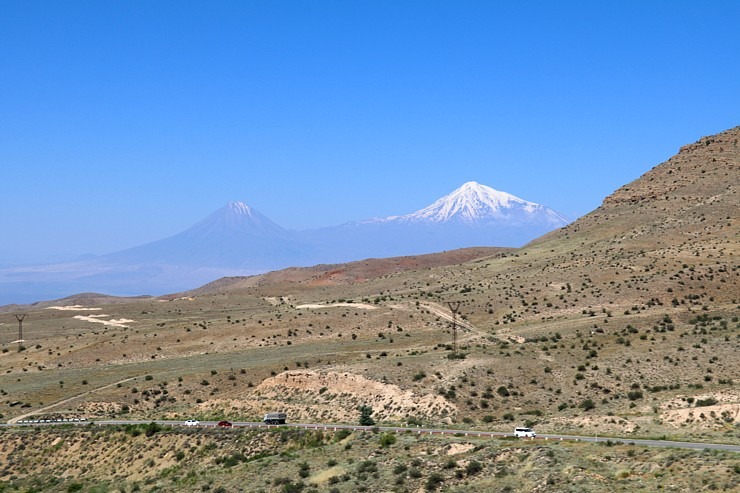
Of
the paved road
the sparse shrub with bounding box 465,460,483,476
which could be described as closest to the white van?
the paved road

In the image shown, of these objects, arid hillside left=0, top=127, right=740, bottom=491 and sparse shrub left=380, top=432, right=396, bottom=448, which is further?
Result: arid hillside left=0, top=127, right=740, bottom=491

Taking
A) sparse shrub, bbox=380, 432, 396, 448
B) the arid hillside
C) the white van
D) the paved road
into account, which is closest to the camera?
the paved road

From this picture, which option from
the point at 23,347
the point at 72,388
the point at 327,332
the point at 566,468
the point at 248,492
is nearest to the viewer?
the point at 566,468

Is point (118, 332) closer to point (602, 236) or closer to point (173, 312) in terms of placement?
point (173, 312)

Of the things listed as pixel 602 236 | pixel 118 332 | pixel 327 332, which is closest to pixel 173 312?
pixel 118 332

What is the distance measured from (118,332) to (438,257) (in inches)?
3456

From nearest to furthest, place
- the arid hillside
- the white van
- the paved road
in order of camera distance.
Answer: the paved road, the white van, the arid hillside

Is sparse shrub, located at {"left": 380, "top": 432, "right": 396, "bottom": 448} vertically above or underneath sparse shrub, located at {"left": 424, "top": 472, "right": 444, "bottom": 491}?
above

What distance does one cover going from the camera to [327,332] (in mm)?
85812

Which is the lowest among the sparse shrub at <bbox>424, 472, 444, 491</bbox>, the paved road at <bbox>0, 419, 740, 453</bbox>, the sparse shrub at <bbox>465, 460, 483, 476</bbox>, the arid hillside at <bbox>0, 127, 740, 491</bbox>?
the sparse shrub at <bbox>424, 472, 444, 491</bbox>

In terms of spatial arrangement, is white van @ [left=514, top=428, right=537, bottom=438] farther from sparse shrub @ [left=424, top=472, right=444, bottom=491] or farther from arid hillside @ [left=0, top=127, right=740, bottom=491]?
sparse shrub @ [left=424, top=472, right=444, bottom=491]

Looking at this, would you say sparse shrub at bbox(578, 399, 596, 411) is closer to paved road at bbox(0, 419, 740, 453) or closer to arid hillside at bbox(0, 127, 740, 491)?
arid hillside at bbox(0, 127, 740, 491)

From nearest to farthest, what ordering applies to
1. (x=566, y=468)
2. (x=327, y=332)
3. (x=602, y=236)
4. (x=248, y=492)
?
(x=566, y=468), (x=248, y=492), (x=327, y=332), (x=602, y=236)

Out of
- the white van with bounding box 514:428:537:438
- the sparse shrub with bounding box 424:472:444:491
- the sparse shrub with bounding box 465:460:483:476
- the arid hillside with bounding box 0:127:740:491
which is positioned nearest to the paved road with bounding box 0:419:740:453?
the white van with bounding box 514:428:537:438
